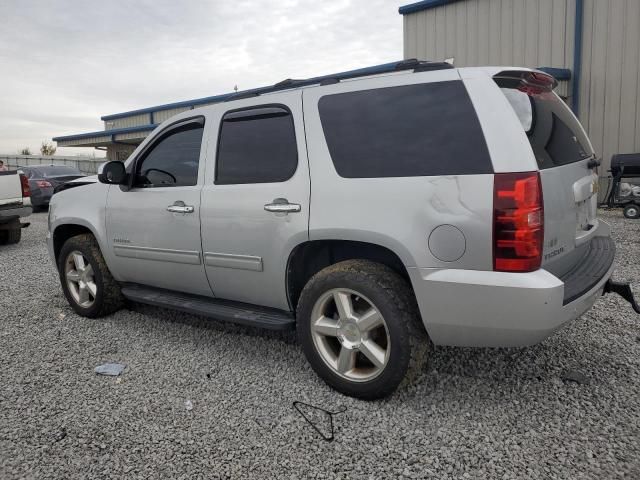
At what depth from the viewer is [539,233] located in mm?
2395

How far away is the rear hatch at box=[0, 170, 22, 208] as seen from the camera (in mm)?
8844

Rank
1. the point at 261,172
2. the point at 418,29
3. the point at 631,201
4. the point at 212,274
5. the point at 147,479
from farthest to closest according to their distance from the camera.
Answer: the point at 418,29 < the point at 631,201 < the point at 212,274 < the point at 261,172 < the point at 147,479

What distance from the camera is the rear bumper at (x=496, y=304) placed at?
2369 mm

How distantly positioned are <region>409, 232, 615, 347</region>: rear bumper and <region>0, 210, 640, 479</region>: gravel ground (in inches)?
20.4

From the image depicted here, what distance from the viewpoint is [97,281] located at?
4.45 meters

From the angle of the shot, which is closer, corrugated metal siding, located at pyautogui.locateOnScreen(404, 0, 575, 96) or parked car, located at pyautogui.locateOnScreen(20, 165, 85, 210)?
corrugated metal siding, located at pyautogui.locateOnScreen(404, 0, 575, 96)

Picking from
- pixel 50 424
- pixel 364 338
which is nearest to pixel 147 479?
pixel 50 424

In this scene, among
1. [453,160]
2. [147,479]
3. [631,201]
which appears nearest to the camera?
[147,479]

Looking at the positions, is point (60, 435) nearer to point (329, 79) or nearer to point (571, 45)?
point (329, 79)

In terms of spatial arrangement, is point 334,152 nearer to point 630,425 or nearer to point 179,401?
point 179,401

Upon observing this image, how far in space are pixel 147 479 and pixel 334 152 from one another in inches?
78.2

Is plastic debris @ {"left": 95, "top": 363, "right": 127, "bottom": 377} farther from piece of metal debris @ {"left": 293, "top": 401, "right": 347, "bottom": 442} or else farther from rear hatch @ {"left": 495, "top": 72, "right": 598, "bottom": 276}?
rear hatch @ {"left": 495, "top": 72, "right": 598, "bottom": 276}

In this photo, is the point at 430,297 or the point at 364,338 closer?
the point at 430,297

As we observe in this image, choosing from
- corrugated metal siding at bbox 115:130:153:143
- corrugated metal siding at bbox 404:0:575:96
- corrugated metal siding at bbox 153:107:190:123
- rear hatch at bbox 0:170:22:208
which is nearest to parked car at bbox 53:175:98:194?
rear hatch at bbox 0:170:22:208
